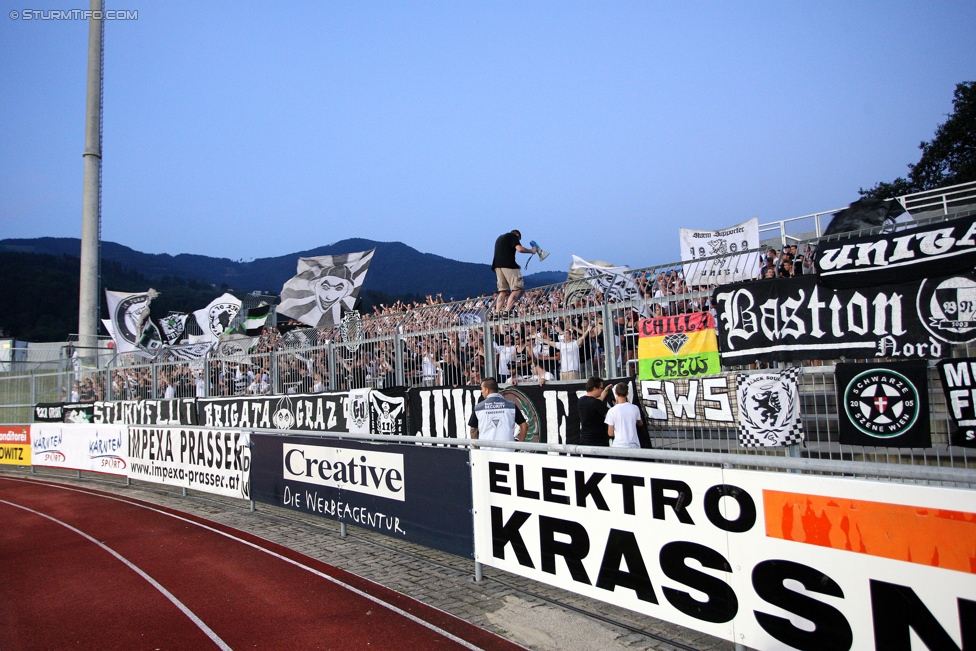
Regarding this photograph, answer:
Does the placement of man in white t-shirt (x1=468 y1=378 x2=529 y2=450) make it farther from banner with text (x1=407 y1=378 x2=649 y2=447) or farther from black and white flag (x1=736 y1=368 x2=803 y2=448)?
black and white flag (x1=736 y1=368 x2=803 y2=448)

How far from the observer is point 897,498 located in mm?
3826

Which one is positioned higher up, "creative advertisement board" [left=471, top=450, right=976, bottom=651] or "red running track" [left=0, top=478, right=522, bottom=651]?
"creative advertisement board" [left=471, top=450, right=976, bottom=651]

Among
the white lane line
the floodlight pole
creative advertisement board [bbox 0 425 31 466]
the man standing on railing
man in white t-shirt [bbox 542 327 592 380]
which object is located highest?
the floodlight pole

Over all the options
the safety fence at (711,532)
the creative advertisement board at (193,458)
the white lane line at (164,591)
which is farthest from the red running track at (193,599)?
the creative advertisement board at (193,458)

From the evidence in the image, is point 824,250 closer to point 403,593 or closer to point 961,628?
point 961,628

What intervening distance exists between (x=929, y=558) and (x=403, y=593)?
4.98 meters

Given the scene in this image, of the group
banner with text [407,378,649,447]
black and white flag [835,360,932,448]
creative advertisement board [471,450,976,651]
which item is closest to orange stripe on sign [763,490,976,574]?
creative advertisement board [471,450,976,651]

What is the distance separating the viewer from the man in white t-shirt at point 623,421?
8191mm

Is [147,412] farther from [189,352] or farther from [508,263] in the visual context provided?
[508,263]

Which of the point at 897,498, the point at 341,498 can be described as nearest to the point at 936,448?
the point at 897,498

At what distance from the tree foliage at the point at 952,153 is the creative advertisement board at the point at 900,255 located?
31.8 metres

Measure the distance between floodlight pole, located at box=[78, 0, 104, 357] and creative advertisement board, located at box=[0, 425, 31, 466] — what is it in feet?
34.0

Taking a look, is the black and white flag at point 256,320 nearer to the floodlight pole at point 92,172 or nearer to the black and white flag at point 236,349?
the black and white flag at point 236,349

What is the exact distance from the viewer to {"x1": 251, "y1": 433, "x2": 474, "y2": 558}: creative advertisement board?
298 inches
